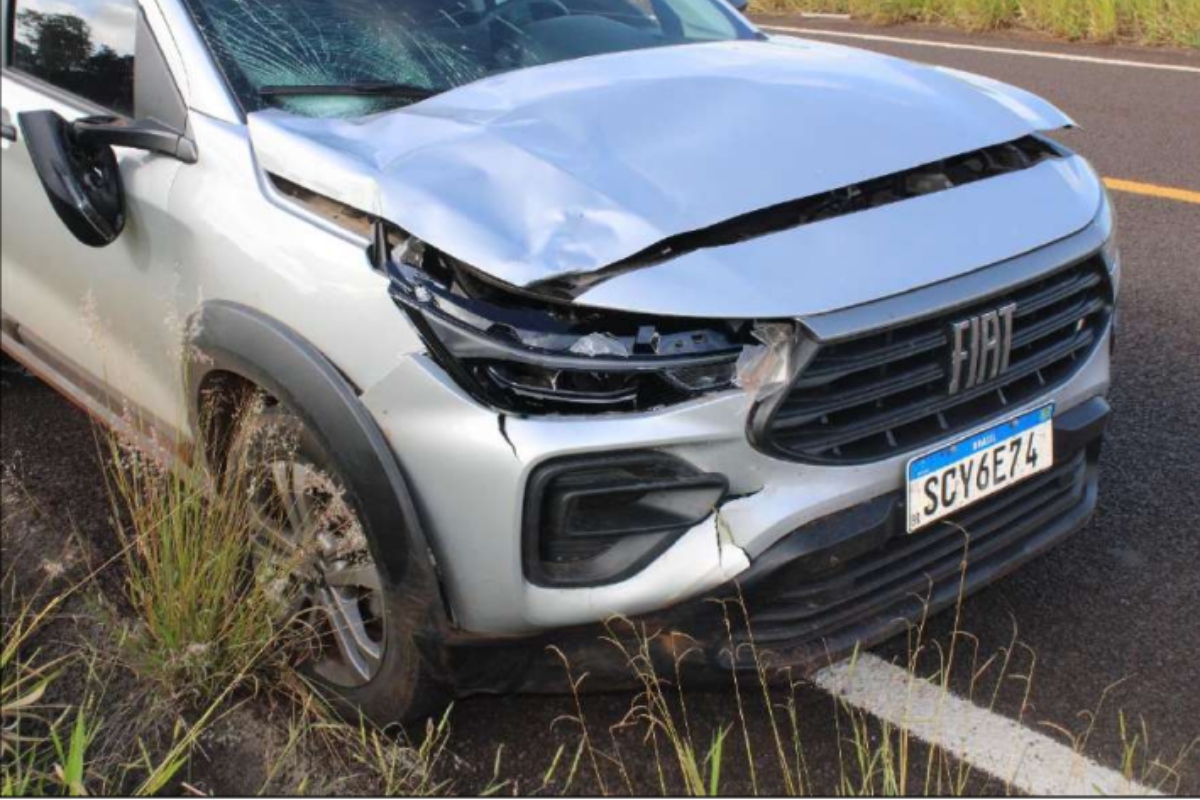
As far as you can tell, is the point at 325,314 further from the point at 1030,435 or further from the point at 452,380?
the point at 1030,435

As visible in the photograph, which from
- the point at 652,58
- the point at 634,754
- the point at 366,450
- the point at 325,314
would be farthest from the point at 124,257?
the point at 634,754

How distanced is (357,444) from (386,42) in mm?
1286

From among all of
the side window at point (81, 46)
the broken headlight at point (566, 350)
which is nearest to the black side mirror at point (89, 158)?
the side window at point (81, 46)

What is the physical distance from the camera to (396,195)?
2629 millimetres

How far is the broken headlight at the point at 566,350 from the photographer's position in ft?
7.91

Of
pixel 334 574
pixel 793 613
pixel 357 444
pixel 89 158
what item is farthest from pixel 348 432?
pixel 89 158

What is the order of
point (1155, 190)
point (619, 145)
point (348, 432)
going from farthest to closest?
point (1155, 190)
point (619, 145)
point (348, 432)

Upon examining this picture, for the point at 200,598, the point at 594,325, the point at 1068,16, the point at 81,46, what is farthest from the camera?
the point at 1068,16

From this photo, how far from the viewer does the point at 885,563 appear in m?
2.66

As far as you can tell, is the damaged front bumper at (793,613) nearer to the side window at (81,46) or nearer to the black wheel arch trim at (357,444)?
the black wheel arch trim at (357,444)

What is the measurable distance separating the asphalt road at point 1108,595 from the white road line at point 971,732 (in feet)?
0.19

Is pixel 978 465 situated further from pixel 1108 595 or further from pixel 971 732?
pixel 1108 595

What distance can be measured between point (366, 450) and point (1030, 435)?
4.28 ft

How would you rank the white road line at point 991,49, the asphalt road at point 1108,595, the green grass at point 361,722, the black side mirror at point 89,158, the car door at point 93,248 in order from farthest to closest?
the white road line at point 991,49
the car door at point 93,248
the black side mirror at point 89,158
the asphalt road at point 1108,595
the green grass at point 361,722
